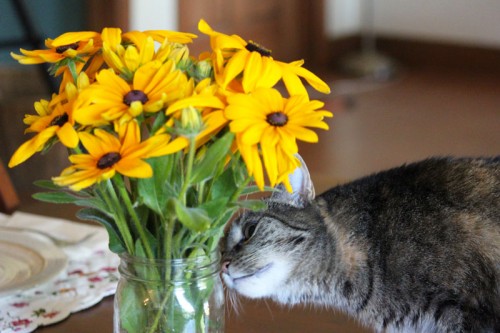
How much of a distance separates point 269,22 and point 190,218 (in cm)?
398

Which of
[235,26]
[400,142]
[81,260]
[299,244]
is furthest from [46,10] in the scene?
[299,244]

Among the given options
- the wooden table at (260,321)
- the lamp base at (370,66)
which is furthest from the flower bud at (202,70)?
the lamp base at (370,66)

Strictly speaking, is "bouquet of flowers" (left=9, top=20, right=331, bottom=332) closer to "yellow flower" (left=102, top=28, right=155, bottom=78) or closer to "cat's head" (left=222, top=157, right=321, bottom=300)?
"yellow flower" (left=102, top=28, right=155, bottom=78)

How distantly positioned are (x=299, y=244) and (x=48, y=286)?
0.35m

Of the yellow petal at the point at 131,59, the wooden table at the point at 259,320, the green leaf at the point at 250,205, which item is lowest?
the wooden table at the point at 259,320

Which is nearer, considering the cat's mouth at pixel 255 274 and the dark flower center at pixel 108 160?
the dark flower center at pixel 108 160

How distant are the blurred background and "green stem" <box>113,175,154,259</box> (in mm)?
1572

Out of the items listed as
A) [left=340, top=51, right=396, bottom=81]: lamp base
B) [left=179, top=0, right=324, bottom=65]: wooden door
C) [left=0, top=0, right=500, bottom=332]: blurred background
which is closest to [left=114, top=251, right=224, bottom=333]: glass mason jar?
[left=0, top=0, right=500, bottom=332]: blurred background

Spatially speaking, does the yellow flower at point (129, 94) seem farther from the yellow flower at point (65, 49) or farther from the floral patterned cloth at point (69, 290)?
the floral patterned cloth at point (69, 290)

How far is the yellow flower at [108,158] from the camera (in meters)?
0.72

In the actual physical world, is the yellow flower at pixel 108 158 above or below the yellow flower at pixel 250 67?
below

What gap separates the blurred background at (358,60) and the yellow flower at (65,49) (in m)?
1.53

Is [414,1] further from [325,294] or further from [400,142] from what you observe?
[325,294]

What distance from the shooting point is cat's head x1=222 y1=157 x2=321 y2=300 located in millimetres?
1069
